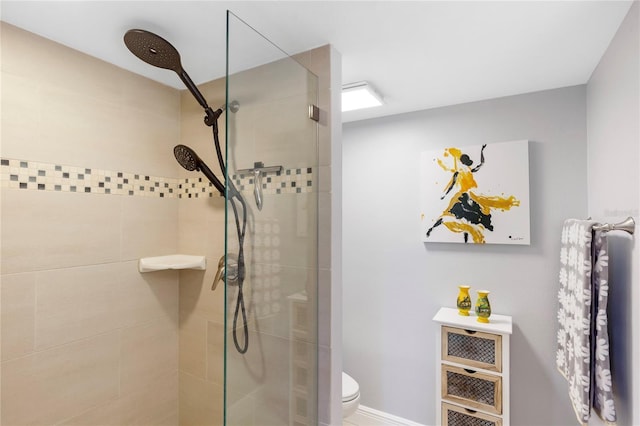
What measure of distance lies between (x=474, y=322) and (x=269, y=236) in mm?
1561

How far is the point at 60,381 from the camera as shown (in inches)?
61.1

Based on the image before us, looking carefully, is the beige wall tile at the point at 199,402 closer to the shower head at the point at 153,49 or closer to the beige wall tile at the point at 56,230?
the beige wall tile at the point at 56,230

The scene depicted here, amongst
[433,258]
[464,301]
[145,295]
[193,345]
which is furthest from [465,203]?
[145,295]

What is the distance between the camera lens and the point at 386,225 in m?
2.61

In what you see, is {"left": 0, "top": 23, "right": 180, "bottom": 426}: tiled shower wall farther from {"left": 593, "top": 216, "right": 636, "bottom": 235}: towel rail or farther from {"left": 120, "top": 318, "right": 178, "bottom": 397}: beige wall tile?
{"left": 593, "top": 216, "right": 636, "bottom": 235}: towel rail

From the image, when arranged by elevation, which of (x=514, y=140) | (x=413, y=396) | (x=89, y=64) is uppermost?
(x=89, y=64)

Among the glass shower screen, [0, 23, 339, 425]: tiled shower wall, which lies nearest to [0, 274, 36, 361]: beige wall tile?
[0, 23, 339, 425]: tiled shower wall

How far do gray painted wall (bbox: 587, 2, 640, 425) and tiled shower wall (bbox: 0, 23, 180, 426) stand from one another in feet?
7.12

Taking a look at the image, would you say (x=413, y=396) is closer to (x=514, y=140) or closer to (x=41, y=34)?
(x=514, y=140)

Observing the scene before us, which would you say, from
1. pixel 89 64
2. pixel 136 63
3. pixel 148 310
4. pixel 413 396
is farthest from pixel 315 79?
pixel 413 396

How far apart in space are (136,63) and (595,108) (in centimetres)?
248

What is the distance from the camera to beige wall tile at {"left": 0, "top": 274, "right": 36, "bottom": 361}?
138cm

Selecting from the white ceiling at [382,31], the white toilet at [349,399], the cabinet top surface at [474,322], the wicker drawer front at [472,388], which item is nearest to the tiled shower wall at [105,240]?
the white ceiling at [382,31]

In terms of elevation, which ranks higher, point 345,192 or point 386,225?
point 345,192
